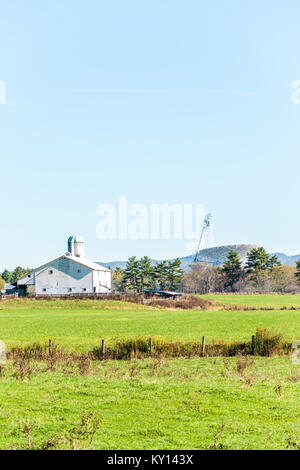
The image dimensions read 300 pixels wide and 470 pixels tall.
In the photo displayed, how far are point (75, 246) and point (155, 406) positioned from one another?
9864 cm

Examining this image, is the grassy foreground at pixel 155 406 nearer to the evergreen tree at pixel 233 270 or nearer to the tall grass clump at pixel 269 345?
the tall grass clump at pixel 269 345

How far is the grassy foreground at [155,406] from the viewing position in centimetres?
1276

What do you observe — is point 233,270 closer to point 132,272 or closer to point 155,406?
point 132,272

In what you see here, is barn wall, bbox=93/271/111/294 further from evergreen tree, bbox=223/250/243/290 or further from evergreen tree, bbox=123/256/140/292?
evergreen tree, bbox=223/250/243/290

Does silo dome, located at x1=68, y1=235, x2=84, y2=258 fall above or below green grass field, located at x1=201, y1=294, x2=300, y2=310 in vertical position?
above

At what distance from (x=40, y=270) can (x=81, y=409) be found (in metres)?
79.6

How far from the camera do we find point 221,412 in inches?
620

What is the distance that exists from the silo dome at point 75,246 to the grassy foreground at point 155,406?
88906 mm

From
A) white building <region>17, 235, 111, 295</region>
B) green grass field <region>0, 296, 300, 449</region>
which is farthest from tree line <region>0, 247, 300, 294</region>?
green grass field <region>0, 296, 300, 449</region>

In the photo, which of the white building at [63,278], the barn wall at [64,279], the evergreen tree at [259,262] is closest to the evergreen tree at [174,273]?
the evergreen tree at [259,262]

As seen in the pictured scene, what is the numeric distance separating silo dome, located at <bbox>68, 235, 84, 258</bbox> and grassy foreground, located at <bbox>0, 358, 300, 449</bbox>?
88.9 meters

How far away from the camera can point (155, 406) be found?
16.3 metres

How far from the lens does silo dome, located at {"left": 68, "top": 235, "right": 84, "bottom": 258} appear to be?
113312mm
